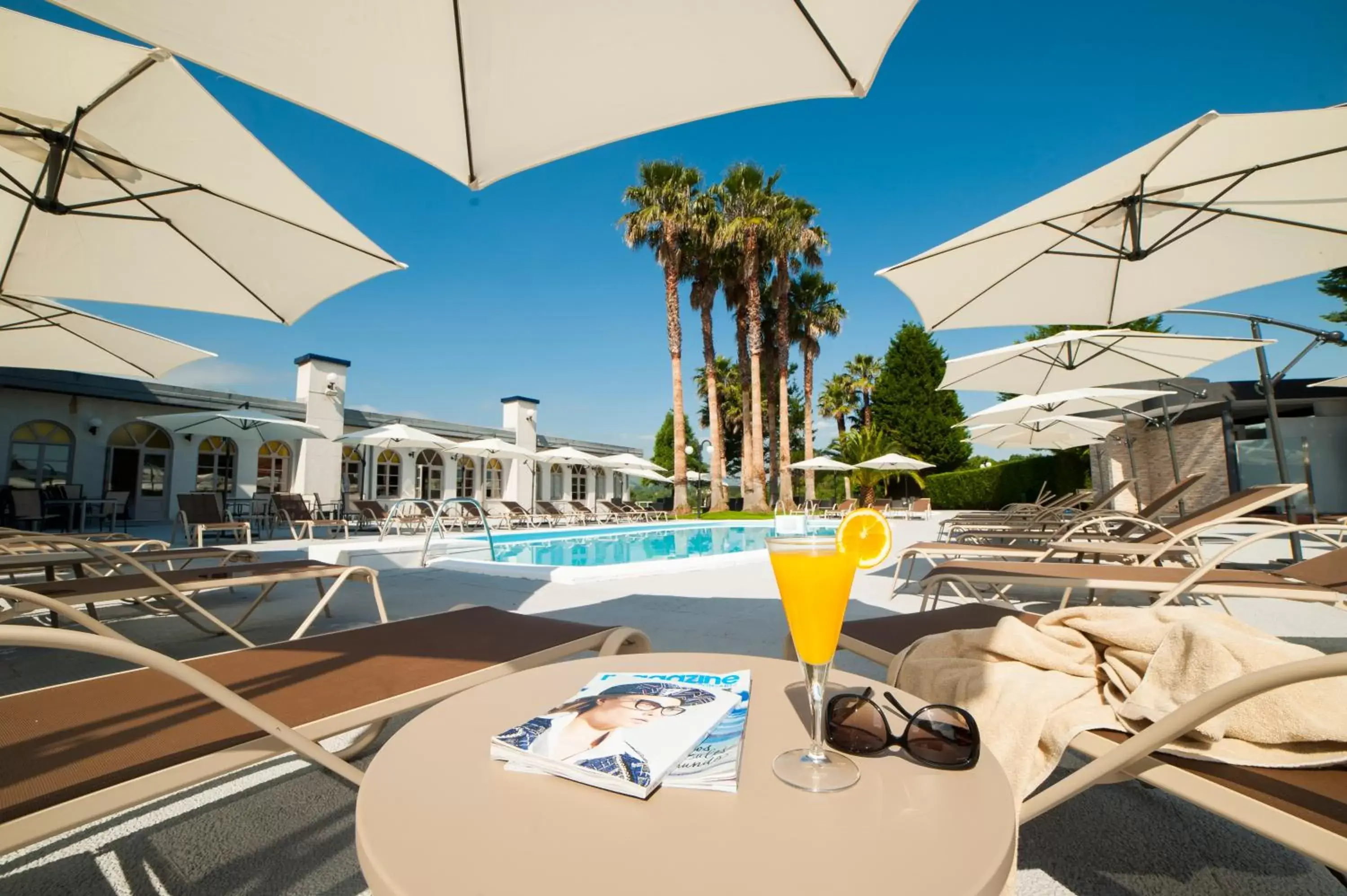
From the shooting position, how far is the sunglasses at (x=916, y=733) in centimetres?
72

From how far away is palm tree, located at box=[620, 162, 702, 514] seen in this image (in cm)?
1758

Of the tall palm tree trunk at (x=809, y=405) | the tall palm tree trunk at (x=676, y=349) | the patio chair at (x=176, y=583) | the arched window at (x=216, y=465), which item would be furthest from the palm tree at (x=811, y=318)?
the patio chair at (x=176, y=583)

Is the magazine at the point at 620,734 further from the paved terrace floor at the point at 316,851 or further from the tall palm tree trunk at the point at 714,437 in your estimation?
the tall palm tree trunk at the point at 714,437

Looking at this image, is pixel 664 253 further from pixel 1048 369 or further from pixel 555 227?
pixel 1048 369

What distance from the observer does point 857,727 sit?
765mm

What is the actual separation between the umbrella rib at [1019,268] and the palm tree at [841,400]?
27.2m

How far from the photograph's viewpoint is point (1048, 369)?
7.64 meters

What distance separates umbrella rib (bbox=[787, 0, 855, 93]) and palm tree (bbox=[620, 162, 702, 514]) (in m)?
15.0

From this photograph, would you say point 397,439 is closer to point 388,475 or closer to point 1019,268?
point 388,475

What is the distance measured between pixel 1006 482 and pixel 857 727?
25.0m

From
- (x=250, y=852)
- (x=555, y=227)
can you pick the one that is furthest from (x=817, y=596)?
(x=555, y=227)

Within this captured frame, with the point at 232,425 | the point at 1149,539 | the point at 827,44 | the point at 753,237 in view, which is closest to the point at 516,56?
the point at 827,44

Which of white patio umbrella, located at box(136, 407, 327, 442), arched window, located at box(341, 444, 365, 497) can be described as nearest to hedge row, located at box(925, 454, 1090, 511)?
arched window, located at box(341, 444, 365, 497)

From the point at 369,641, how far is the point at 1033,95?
1682 cm
